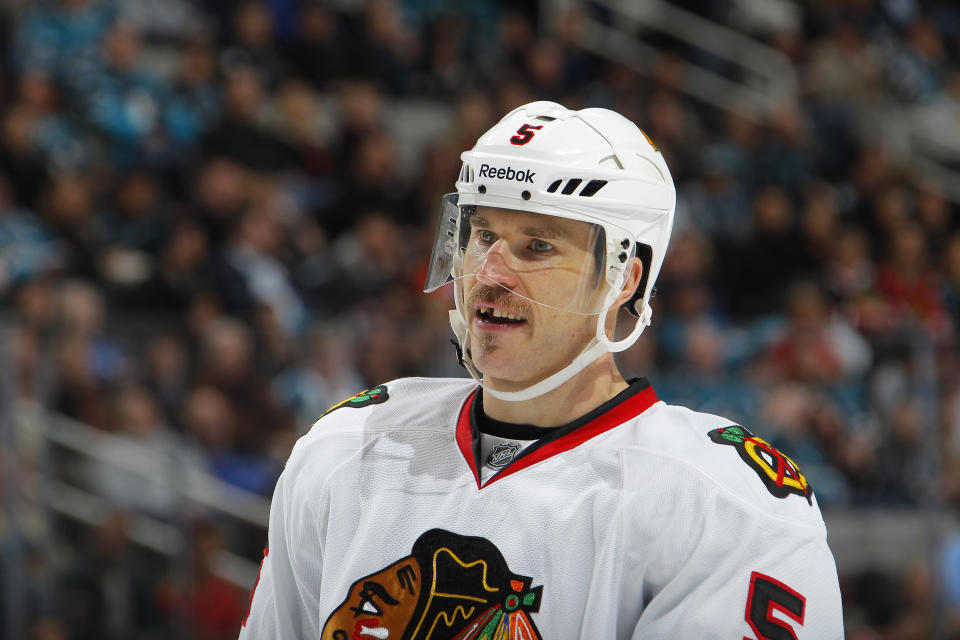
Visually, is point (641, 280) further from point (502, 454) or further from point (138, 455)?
point (138, 455)

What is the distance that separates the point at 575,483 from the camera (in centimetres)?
179

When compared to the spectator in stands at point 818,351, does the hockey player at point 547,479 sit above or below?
above

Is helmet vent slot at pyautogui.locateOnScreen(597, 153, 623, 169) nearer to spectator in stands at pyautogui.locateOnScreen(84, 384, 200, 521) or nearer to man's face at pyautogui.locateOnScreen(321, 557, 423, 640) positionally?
man's face at pyautogui.locateOnScreen(321, 557, 423, 640)

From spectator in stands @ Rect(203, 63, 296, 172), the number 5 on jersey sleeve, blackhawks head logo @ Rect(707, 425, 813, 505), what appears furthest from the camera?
spectator in stands @ Rect(203, 63, 296, 172)

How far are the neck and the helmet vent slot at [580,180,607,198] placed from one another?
0.28 m

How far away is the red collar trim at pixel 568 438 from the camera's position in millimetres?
1832

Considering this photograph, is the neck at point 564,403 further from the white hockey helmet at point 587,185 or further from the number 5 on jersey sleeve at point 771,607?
the number 5 on jersey sleeve at point 771,607

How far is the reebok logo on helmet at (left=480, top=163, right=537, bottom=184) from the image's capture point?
1822 millimetres

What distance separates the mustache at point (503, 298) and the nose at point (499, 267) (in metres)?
0.02

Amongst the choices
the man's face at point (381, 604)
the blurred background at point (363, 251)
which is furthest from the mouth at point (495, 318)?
the blurred background at point (363, 251)

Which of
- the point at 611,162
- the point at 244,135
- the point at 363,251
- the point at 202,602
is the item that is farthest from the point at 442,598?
the point at 244,135


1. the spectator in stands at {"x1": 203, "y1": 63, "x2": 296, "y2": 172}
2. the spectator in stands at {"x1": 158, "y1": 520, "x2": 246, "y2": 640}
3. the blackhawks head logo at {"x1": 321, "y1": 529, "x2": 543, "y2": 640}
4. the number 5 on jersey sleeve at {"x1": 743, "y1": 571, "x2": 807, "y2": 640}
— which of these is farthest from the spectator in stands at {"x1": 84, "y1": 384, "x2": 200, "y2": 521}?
the number 5 on jersey sleeve at {"x1": 743, "y1": 571, "x2": 807, "y2": 640}

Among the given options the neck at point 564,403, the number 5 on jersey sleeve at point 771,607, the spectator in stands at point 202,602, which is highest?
the neck at point 564,403

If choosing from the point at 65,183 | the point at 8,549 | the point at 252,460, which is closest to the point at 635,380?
the point at 252,460
